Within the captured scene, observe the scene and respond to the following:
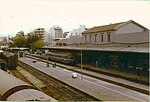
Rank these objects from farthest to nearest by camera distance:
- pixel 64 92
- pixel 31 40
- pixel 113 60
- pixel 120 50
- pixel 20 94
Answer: pixel 31 40, pixel 113 60, pixel 120 50, pixel 64 92, pixel 20 94

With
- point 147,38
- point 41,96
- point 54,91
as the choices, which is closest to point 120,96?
point 54,91

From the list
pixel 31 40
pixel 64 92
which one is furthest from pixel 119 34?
pixel 31 40

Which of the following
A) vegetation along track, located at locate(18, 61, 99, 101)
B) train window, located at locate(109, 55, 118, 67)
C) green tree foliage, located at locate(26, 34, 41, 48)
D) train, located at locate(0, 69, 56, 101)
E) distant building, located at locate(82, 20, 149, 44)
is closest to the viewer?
train, located at locate(0, 69, 56, 101)

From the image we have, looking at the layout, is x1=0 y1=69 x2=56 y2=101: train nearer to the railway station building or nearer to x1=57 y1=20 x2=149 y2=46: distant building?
the railway station building

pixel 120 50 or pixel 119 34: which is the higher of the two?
pixel 119 34

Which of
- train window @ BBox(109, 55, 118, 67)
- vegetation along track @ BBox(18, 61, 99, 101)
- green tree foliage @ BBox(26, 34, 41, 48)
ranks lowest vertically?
vegetation along track @ BBox(18, 61, 99, 101)

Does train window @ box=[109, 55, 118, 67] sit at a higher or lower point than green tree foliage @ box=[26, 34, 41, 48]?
lower

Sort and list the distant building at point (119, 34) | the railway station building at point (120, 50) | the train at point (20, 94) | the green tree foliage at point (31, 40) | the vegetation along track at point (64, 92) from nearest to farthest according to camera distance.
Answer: the train at point (20, 94)
the vegetation along track at point (64, 92)
the railway station building at point (120, 50)
the distant building at point (119, 34)
the green tree foliage at point (31, 40)

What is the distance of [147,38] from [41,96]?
19.5 m

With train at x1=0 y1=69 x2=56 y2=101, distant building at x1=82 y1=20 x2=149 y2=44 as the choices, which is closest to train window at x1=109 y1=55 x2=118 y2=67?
distant building at x1=82 y1=20 x2=149 y2=44

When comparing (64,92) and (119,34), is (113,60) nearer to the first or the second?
(119,34)

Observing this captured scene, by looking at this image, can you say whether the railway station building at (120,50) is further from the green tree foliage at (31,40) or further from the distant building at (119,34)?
the green tree foliage at (31,40)

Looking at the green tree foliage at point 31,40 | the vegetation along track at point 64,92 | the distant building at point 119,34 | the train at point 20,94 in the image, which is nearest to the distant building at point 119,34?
the distant building at point 119,34

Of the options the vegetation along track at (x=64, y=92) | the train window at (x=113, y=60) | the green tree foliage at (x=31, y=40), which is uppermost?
the green tree foliage at (x=31, y=40)
